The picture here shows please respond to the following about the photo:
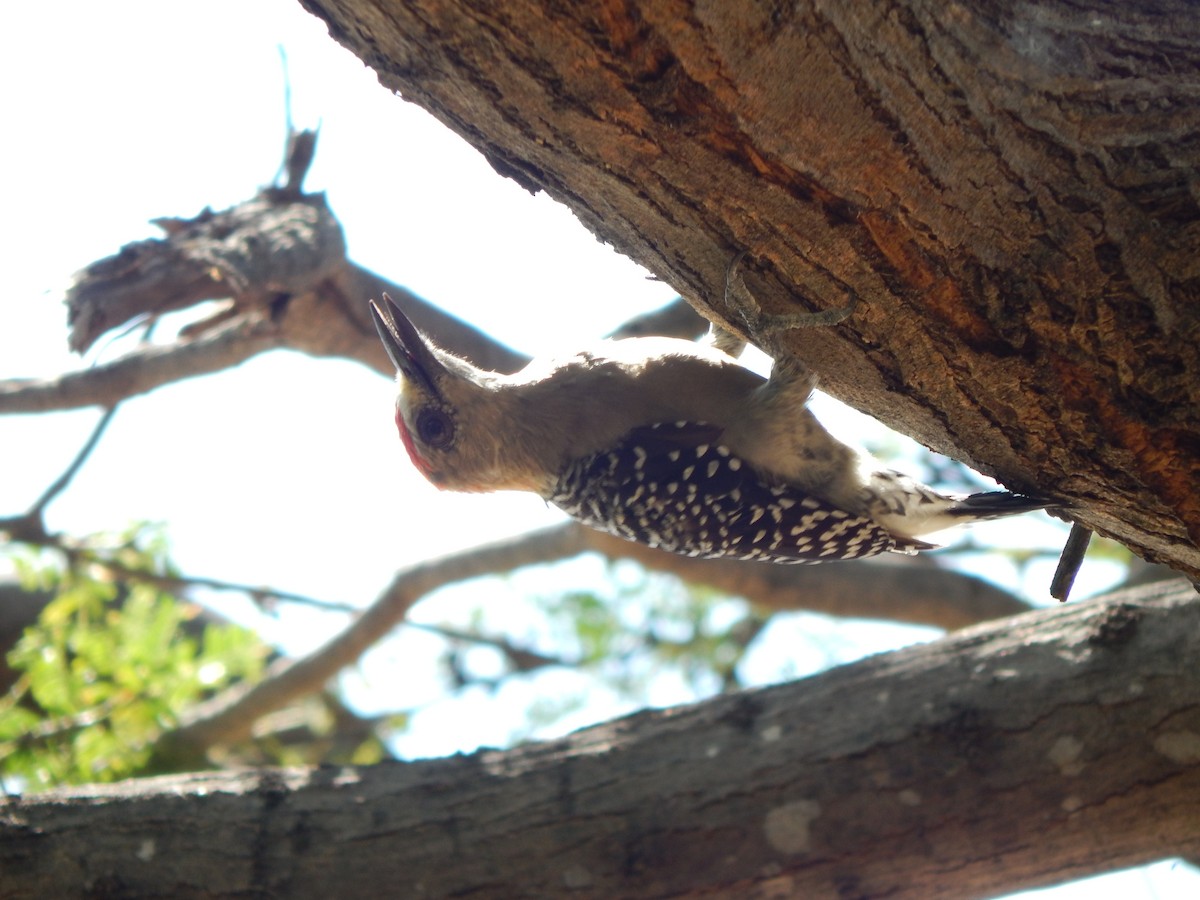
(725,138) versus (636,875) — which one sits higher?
(725,138)

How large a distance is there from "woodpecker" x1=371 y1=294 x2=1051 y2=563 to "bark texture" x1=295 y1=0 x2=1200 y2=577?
153cm

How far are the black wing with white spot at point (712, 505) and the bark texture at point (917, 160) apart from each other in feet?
5.65

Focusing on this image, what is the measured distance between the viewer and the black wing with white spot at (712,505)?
13.8ft

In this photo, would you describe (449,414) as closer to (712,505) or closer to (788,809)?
(712,505)

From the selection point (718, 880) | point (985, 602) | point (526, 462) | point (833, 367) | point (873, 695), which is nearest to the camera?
point (833, 367)

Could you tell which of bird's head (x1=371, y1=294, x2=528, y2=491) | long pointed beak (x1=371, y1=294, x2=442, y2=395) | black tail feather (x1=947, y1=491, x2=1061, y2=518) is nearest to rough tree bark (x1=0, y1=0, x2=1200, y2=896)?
black tail feather (x1=947, y1=491, x2=1061, y2=518)

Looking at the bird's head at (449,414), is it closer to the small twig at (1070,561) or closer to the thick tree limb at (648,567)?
the thick tree limb at (648,567)

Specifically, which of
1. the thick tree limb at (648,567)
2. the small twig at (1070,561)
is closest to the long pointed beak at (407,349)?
the thick tree limb at (648,567)

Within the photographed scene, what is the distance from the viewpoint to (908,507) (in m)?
4.23

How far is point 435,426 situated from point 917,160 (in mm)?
3011

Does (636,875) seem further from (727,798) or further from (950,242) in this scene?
(950,242)

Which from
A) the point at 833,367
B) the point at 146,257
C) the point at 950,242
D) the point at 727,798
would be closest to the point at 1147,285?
the point at 950,242

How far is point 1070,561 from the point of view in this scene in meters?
3.29

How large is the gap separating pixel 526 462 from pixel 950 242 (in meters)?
2.77
